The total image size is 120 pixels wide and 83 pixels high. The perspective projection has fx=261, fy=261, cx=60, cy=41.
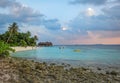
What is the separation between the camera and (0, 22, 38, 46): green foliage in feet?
361

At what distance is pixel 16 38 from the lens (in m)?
136

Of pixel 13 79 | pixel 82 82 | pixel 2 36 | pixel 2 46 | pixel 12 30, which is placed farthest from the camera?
pixel 2 36

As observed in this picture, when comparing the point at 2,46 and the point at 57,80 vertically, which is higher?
the point at 2,46

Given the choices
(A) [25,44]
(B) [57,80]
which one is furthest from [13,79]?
(A) [25,44]

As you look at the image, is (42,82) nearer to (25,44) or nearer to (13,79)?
(13,79)

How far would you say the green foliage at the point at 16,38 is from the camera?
4335 inches

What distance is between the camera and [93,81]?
21359 mm

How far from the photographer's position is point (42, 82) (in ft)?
63.6

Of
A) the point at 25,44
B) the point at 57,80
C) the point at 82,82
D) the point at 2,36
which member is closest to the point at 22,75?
the point at 57,80

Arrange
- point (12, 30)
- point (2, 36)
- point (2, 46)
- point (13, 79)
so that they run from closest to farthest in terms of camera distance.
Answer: point (13, 79) → point (2, 46) → point (12, 30) → point (2, 36)

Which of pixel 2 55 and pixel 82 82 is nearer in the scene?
pixel 82 82

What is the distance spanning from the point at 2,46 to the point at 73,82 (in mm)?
18782

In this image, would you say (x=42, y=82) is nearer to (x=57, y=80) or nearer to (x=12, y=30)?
(x=57, y=80)

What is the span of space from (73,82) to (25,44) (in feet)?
386
